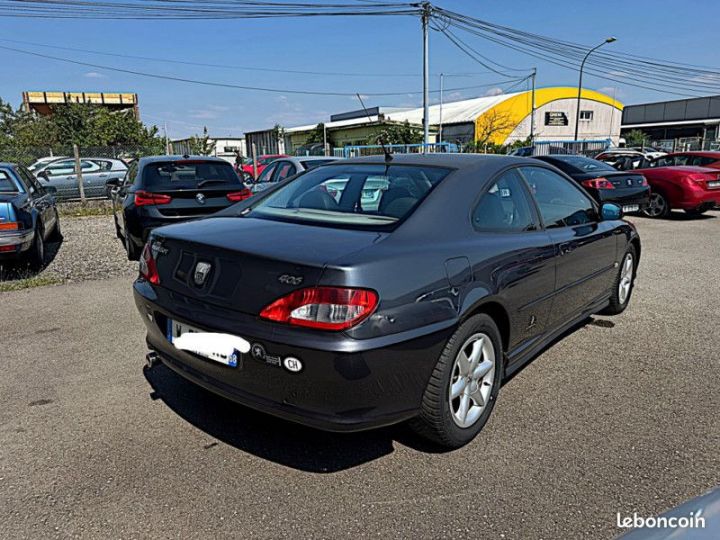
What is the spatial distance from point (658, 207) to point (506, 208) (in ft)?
34.5

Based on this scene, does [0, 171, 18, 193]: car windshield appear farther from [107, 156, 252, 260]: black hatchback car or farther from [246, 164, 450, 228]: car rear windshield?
[246, 164, 450, 228]: car rear windshield

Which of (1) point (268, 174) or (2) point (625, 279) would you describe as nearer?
(2) point (625, 279)

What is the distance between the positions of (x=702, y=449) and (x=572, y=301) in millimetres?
1313

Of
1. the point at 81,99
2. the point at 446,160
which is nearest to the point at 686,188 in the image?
the point at 446,160

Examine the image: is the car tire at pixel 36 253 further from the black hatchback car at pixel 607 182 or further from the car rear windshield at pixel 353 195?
the black hatchback car at pixel 607 182

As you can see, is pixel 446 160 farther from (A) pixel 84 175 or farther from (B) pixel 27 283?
(A) pixel 84 175

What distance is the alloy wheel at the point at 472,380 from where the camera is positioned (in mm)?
2746

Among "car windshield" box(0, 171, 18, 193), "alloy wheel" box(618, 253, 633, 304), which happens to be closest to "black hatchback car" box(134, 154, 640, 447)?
"alloy wheel" box(618, 253, 633, 304)

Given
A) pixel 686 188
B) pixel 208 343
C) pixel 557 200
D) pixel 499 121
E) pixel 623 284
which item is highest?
pixel 499 121

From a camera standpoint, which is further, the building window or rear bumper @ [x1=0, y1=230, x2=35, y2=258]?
the building window

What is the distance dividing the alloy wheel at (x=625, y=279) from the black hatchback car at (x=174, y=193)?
16.5 feet

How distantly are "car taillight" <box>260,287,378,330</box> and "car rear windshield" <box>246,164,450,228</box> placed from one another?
614 mm

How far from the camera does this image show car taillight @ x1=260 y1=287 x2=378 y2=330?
2248mm

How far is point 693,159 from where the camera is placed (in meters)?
13.3
